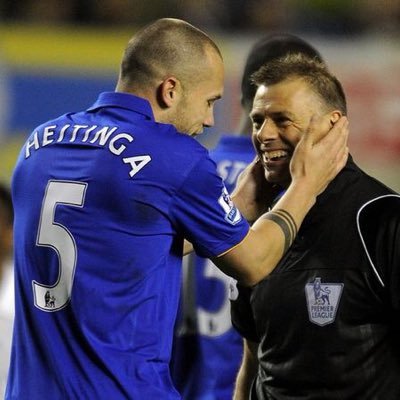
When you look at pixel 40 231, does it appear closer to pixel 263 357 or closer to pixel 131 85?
pixel 131 85

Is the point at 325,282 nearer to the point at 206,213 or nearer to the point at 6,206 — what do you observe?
the point at 206,213

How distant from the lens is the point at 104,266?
3.40 meters

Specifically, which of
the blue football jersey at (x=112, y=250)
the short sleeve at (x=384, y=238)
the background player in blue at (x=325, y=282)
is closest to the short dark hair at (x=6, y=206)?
the background player in blue at (x=325, y=282)

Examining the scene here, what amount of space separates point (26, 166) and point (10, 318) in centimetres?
131

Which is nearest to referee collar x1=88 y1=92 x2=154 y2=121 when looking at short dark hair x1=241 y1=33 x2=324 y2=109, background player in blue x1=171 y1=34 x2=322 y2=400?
background player in blue x1=171 y1=34 x2=322 y2=400

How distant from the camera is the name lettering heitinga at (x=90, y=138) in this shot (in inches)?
134

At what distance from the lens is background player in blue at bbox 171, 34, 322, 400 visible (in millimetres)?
4812

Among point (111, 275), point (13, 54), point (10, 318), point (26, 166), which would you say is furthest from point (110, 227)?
point (13, 54)

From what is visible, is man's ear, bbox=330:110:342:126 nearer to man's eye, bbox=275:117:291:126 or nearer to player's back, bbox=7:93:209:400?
man's eye, bbox=275:117:291:126

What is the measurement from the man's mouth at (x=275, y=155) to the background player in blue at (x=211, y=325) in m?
0.84

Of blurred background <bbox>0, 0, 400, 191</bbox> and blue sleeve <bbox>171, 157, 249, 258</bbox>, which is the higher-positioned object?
blurred background <bbox>0, 0, 400, 191</bbox>

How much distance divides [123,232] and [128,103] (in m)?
0.41

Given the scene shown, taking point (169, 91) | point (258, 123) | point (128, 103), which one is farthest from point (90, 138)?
point (258, 123)

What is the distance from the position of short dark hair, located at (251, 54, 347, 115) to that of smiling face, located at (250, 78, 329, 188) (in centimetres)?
2
